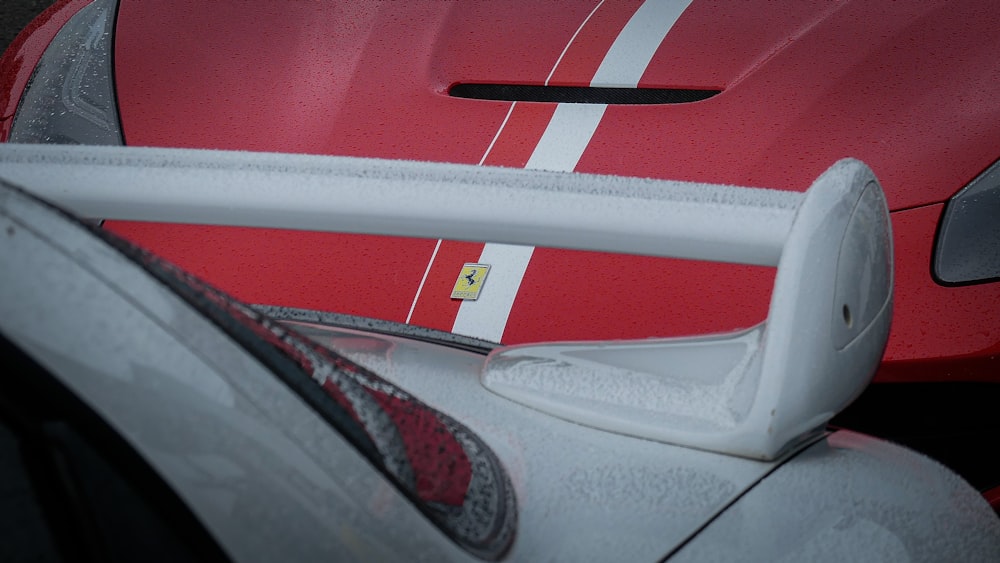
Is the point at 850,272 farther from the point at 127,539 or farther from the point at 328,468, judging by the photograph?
the point at 127,539

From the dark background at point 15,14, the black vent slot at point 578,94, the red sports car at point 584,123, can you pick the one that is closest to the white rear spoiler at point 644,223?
the red sports car at point 584,123

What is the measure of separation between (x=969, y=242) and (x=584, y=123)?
2.03 feet

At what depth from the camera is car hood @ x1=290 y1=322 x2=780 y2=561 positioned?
2.84 ft

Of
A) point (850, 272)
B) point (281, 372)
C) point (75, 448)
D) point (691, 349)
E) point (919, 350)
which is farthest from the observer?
point (919, 350)

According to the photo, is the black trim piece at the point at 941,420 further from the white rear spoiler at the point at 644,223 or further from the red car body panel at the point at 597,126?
the white rear spoiler at the point at 644,223

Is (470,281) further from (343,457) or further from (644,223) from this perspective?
(343,457)

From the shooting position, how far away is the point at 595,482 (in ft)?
3.03

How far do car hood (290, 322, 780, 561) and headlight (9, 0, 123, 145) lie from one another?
0.99m

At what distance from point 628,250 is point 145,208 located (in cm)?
48

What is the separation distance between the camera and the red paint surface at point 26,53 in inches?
72.4

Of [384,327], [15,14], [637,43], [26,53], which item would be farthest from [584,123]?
[15,14]

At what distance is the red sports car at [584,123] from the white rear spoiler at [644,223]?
1.40 feet

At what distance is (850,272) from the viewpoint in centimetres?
91

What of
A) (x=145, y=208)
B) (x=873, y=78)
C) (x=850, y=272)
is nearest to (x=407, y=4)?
(x=873, y=78)
